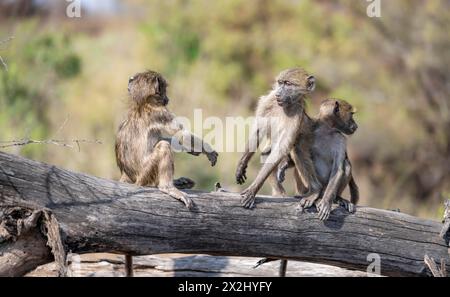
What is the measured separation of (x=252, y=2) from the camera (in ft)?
81.9

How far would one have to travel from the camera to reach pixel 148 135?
26.5 feet

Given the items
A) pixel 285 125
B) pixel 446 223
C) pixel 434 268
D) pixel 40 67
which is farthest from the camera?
pixel 40 67

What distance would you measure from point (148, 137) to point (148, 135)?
22 millimetres

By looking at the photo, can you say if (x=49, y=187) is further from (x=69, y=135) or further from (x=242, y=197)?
(x=69, y=135)

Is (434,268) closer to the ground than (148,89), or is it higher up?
closer to the ground

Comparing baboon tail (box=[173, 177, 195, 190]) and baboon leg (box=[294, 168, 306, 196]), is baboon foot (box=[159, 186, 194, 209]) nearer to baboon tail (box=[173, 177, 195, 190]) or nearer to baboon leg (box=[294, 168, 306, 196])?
baboon tail (box=[173, 177, 195, 190])

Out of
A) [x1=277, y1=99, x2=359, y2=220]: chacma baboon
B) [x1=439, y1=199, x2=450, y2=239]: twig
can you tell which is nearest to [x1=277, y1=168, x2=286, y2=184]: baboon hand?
[x1=277, y1=99, x2=359, y2=220]: chacma baboon

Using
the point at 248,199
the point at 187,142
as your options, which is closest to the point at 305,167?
the point at 248,199

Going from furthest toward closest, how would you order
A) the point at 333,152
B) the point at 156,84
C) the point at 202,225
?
the point at 333,152 < the point at 156,84 < the point at 202,225

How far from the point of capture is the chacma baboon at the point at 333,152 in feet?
26.7

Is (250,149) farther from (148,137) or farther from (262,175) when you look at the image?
(148,137)

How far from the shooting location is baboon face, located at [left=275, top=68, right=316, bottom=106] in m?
8.30

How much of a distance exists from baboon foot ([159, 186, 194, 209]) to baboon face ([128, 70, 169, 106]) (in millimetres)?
1325

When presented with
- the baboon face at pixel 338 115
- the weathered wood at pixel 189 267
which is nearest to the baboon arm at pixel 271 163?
the baboon face at pixel 338 115
